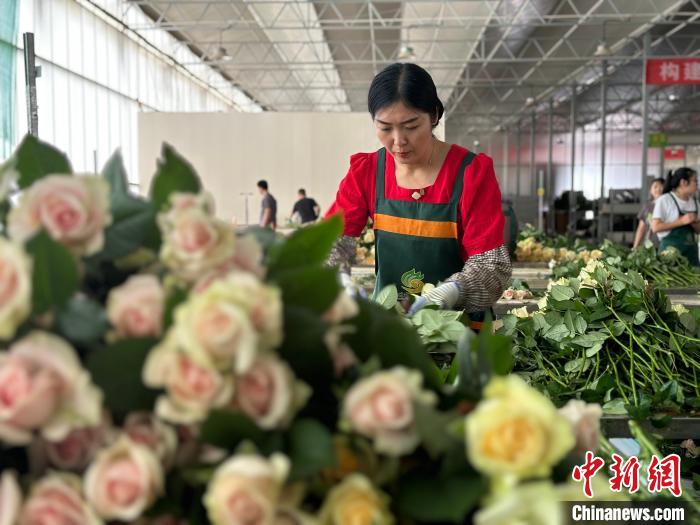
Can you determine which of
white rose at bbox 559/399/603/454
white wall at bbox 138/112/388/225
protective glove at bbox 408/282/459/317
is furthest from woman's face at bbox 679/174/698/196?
white wall at bbox 138/112/388/225

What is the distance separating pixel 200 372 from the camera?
0.56m

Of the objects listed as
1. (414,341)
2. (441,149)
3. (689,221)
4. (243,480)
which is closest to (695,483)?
(441,149)

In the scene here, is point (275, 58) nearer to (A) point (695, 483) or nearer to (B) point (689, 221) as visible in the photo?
(B) point (689, 221)

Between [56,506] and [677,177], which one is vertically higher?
[677,177]

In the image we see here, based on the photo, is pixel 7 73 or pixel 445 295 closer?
pixel 445 295

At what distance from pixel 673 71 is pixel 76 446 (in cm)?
1146

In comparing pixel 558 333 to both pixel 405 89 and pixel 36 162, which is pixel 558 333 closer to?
pixel 405 89

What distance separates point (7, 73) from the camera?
22.5 ft

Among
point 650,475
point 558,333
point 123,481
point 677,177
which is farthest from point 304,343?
point 677,177

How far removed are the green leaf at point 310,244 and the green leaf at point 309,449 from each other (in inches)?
6.1

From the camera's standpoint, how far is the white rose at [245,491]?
536 mm

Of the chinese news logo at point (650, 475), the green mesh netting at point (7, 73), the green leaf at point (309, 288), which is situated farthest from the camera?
the green mesh netting at point (7, 73)

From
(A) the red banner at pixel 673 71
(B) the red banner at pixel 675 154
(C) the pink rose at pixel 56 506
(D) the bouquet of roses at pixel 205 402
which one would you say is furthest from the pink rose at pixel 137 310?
(B) the red banner at pixel 675 154

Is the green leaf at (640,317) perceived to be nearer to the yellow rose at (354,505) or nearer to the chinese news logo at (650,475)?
the chinese news logo at (650,475)
